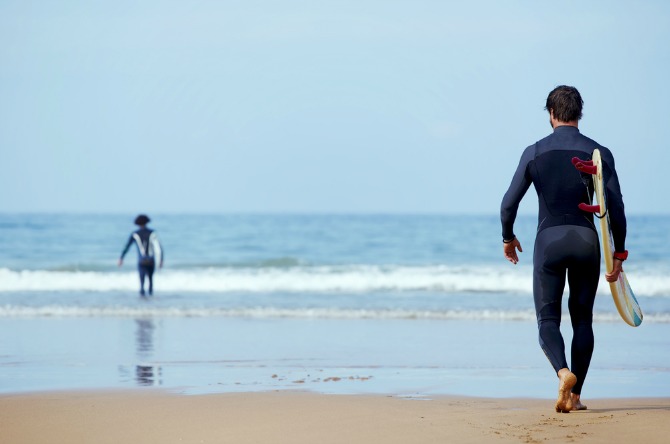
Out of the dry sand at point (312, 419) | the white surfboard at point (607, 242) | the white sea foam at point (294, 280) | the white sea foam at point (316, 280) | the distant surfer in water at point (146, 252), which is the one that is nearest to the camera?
the dry sand at point (312, 419)

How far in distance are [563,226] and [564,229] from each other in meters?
0.02

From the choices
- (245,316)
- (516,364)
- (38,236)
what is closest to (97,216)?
(38,236)

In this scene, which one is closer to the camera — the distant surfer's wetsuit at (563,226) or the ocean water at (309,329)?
the distant surfer's wetsuit at (563,226)

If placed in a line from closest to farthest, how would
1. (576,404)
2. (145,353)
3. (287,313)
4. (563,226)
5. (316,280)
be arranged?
(563,226) < (576,404) < (145,353) < (287,313) < (316,280)

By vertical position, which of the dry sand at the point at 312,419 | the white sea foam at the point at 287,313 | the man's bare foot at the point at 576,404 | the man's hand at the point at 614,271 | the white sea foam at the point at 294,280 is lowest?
the dry sand at the point at 312,419

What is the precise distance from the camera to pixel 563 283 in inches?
220

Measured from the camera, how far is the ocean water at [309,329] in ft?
24.9

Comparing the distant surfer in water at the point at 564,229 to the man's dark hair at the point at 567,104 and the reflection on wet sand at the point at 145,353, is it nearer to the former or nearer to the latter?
the man's dark hair at the point at 567,104

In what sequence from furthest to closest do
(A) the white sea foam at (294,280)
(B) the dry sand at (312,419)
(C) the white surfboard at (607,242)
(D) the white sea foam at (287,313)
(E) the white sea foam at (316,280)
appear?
(A) the white sea foam at (294,280) < (E) the white sea foam at (316,280) < (D) the white sea foam at (287,313) < (C) the white surfboard at (607,242) < (B) the dry sand at (312,419)

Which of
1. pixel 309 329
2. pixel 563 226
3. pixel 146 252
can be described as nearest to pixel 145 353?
pixel 309 329

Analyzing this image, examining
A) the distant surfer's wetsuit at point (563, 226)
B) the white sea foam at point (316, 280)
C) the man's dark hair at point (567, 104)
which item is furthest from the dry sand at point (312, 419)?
the white sea foam at point (316, 280)

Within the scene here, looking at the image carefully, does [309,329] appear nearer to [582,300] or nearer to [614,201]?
[582,300]

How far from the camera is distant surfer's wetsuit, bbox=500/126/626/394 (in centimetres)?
544

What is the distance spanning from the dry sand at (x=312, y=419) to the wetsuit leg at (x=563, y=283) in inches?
15.6
